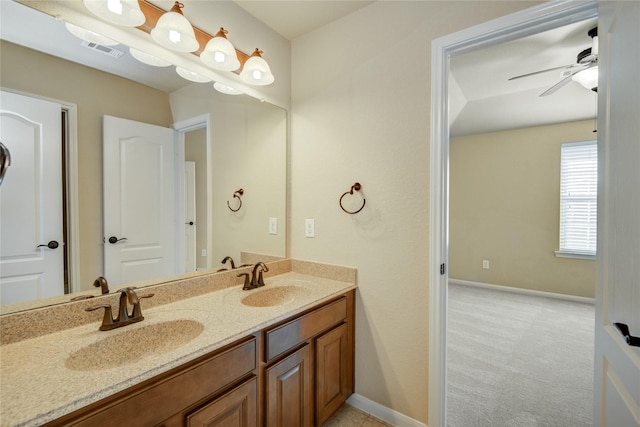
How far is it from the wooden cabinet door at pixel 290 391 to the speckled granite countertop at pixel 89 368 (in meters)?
0.24

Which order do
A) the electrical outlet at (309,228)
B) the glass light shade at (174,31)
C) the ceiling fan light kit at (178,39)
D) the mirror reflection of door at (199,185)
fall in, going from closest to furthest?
the ceiling fan light kit at (178,39), the glass light shade at (174,31), the mirror reflection of door at (199,185), the electrical outlet at (309,228)

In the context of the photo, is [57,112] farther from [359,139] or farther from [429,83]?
[429,83]

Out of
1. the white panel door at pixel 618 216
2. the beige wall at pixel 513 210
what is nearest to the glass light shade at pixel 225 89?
the white panel door at pixel 618 216

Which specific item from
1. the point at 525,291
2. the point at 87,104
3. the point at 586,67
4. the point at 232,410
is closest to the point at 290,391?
the point at 232,410

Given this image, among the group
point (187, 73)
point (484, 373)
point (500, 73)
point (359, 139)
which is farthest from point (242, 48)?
point (484, 373)

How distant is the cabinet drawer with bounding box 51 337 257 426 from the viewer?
0.75 m

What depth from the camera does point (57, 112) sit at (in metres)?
1.13

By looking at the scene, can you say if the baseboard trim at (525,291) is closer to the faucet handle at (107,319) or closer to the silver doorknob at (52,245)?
the faucet handle at (107,319)

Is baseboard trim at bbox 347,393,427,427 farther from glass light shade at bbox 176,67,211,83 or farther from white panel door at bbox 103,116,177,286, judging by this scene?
glass light shade at bbox 176,67,211,83

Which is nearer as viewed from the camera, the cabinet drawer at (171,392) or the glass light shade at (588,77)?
the cabinet drawer at (171,392)

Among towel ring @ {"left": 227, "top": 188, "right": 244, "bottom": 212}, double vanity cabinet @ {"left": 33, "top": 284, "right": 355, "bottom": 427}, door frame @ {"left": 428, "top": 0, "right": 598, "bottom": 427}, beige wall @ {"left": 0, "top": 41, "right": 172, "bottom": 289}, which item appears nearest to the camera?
double vanity cabinet @ {"left": 33, "top": 284, "right": 355, "bottom": 427}

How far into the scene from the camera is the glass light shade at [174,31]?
4.27ft

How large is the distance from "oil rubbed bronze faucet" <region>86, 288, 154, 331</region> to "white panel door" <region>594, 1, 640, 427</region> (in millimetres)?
1621

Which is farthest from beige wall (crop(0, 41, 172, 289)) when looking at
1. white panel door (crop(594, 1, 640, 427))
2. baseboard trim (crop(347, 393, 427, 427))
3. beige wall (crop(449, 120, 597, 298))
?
beige wall (crop(449, 120, 597, 298))
